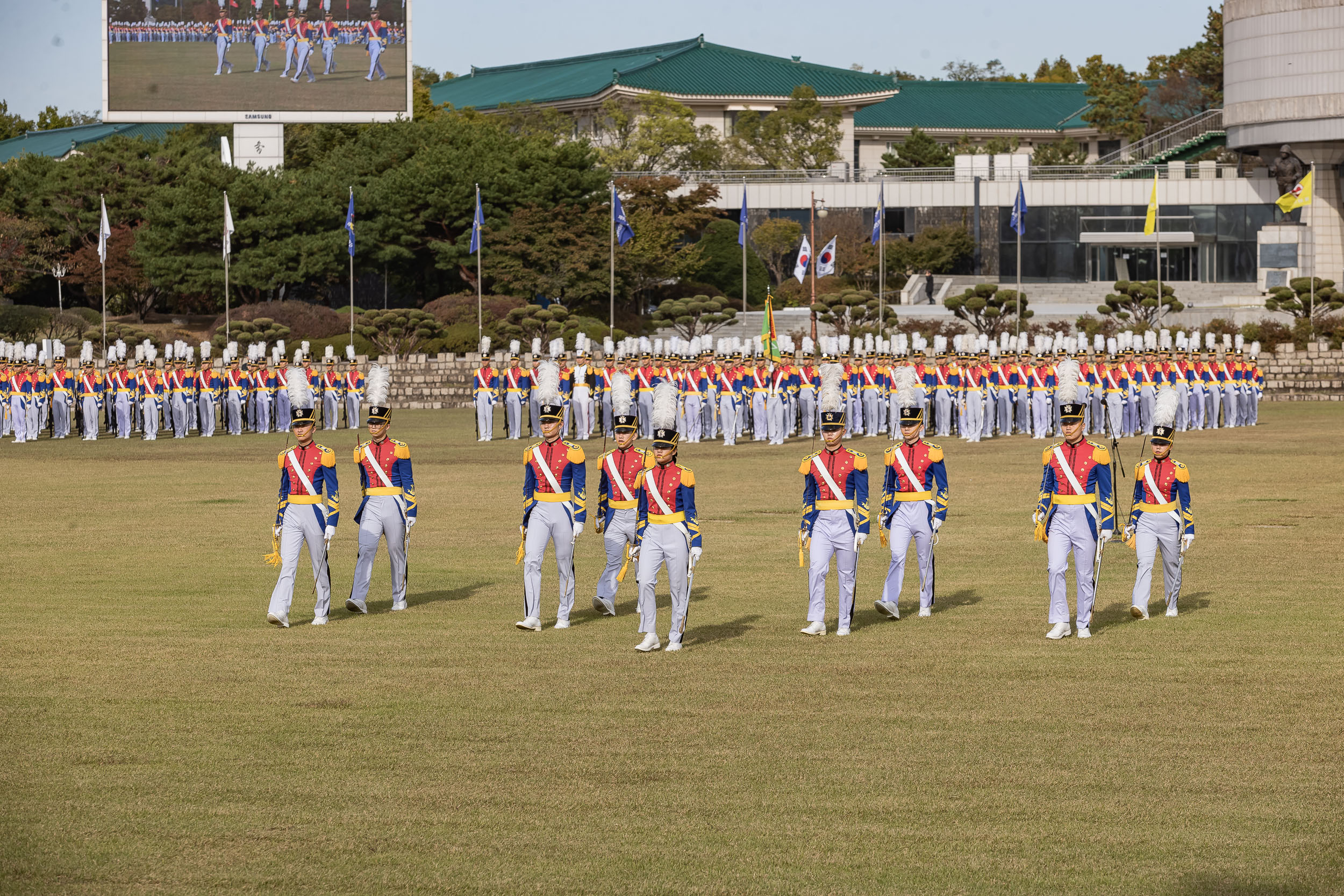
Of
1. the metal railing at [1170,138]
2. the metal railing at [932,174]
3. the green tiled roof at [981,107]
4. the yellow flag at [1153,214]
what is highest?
the green tiled roof at [981,107]

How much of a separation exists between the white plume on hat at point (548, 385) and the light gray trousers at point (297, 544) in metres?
2.08

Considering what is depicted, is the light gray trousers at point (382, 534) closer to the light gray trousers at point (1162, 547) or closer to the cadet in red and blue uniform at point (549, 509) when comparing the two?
the cadet in red and blue uniform at point (549, 509)

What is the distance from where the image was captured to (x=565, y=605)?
13.7 metres

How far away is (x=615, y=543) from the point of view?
47.3ft

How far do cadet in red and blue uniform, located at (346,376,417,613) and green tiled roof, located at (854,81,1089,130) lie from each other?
7763 centimetres

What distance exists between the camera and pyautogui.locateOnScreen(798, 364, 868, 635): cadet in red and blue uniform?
515 inches

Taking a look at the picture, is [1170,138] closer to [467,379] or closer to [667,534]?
[467,379]

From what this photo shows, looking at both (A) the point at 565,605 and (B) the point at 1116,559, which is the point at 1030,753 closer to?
(A) the point at 565,605

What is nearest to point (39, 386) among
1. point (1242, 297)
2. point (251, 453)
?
point (251, 453)

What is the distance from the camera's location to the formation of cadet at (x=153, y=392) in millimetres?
36625

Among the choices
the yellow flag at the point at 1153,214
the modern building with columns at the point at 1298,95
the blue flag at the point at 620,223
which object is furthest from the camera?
the modern building with columns at the point at 1298,95

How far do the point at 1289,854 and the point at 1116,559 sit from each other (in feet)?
32.2

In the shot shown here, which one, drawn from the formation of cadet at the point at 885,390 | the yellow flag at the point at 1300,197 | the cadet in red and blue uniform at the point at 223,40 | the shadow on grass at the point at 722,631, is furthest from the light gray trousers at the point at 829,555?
the cadet in red and blue uniform at the point at 223,40

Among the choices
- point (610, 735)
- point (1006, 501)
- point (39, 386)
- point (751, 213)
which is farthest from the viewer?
point (751, 213)
